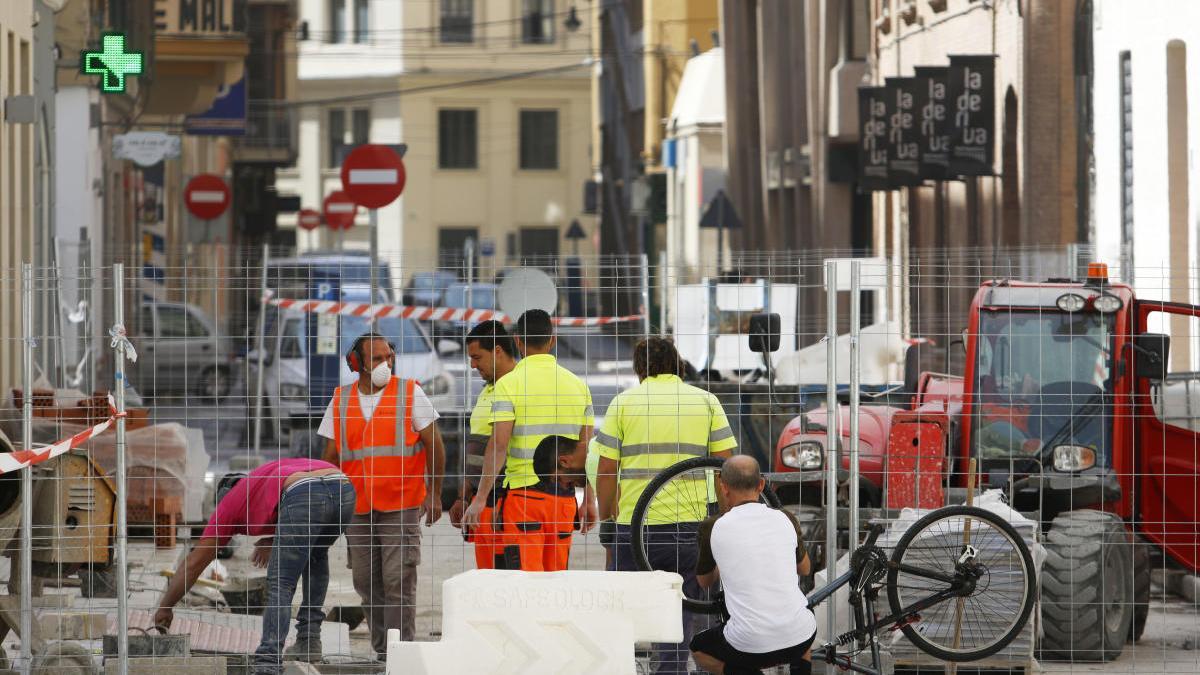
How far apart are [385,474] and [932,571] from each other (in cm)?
275

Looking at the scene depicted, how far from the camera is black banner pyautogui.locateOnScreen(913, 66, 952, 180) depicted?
23.8m

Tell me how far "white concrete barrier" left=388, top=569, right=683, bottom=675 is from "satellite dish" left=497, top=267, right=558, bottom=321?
11.8 ft

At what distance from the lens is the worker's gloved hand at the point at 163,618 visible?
393 inches

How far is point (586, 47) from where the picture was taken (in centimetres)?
7206

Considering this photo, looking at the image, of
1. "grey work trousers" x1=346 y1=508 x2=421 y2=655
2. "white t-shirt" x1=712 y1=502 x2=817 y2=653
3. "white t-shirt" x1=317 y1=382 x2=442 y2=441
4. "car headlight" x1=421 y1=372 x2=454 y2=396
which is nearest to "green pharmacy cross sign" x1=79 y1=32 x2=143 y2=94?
"car headlight" x1=421 y1=372 x2=454 y2=396

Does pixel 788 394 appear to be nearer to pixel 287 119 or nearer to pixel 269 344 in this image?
pixel 269 344

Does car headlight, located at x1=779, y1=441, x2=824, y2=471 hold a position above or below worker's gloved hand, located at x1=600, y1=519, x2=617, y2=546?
above

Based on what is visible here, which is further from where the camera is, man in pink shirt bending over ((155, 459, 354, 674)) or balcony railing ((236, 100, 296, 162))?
balcony railing ((236, 100, 296, 162))

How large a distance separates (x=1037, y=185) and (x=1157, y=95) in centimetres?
341

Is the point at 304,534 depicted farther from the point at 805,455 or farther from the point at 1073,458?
the point at 1073,458

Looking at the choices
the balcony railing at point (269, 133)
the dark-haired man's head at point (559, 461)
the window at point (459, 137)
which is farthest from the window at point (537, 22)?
the dark-haired man's head at point (559, 461)

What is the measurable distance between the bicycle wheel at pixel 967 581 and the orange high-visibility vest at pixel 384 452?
8.24 ft

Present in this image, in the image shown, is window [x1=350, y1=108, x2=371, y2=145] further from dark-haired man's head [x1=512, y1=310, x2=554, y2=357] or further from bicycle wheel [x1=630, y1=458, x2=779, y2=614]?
bicycle wheel [x1=630, y1=458, x2=779, y2=614]

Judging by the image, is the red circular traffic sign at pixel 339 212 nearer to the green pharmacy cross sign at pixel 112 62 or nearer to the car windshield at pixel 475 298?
the car windshield at pixel 475 298
